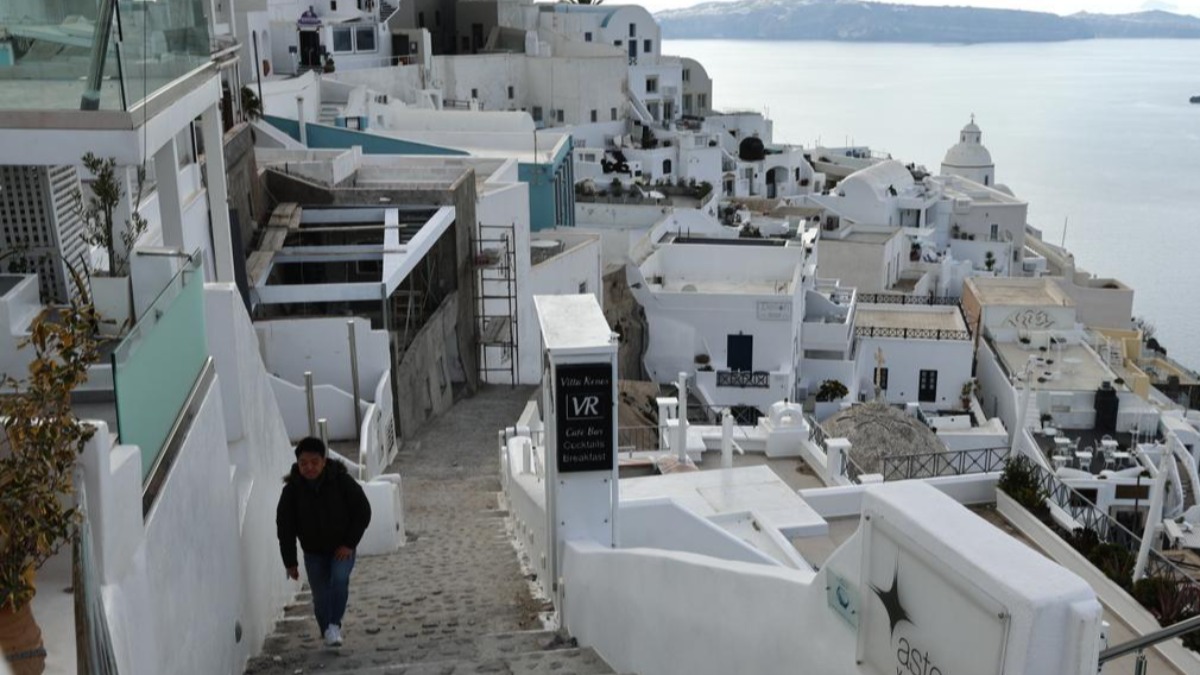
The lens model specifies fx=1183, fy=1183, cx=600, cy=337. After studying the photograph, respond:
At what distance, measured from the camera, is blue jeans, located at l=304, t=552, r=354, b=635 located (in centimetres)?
662

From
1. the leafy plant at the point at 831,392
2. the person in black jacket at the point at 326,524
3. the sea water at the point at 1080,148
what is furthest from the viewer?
the sea water at the point at 1080,148

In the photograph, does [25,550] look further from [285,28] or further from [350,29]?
[350,29]

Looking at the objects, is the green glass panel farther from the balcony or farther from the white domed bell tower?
the white domed bell tower

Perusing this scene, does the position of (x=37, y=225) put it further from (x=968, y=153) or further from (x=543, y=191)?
(x=968, y=153)

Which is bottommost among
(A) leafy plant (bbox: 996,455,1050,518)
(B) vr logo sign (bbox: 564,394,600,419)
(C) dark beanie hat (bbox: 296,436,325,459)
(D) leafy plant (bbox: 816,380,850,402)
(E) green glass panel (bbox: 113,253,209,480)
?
(D) leafy plant (bbox: 816,380,850,402)

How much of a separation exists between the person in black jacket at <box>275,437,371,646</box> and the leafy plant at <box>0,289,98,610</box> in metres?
2.10

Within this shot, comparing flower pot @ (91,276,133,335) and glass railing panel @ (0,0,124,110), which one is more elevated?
glass railing panel @ (0,0,124,110)

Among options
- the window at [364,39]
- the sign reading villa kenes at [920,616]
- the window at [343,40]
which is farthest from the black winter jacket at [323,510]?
the window at [364,39]

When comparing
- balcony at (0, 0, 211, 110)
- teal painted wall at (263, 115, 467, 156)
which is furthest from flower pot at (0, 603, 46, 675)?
teal painted wall at (263, 115, 467, 156)

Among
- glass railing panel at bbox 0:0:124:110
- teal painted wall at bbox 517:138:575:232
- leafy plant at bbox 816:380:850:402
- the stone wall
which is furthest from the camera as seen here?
leafy plant at bbox 816:380:850:402

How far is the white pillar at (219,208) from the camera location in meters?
12.6

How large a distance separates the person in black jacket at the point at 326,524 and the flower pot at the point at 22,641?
2350 mm

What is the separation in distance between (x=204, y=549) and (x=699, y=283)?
72.6 feet

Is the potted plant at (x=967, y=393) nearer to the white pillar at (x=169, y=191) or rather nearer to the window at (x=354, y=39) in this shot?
the white pillar at (x=169, y=191)
